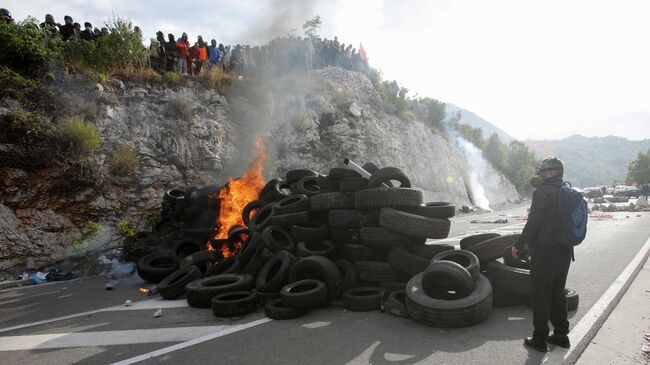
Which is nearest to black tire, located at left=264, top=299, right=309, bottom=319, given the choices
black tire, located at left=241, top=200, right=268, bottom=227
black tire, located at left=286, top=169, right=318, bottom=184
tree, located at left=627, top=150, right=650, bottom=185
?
black tire, located at left=241, top=200, right=268, bottom=227

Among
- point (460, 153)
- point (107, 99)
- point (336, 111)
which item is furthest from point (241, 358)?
point (460, 153)

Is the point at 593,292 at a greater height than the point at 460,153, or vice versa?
the point at 460,153

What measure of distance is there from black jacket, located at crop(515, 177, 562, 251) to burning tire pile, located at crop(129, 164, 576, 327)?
1105 millimetres

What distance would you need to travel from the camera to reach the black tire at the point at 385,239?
20.4 feet

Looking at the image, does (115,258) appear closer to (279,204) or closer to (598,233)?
(279,204)

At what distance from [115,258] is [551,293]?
10774 millimetres

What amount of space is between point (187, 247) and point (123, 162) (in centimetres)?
596

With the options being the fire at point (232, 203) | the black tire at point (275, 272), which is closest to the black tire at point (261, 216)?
the fire at point (232, 203)

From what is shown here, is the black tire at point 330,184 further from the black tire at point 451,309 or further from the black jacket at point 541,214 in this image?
the black jacket at point 541,214

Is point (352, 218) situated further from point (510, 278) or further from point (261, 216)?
point (261, 216)

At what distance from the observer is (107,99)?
14648 mm

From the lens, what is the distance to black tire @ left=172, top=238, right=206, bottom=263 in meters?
9.15

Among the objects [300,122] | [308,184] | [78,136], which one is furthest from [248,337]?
[300,122]

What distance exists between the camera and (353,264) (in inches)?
257
